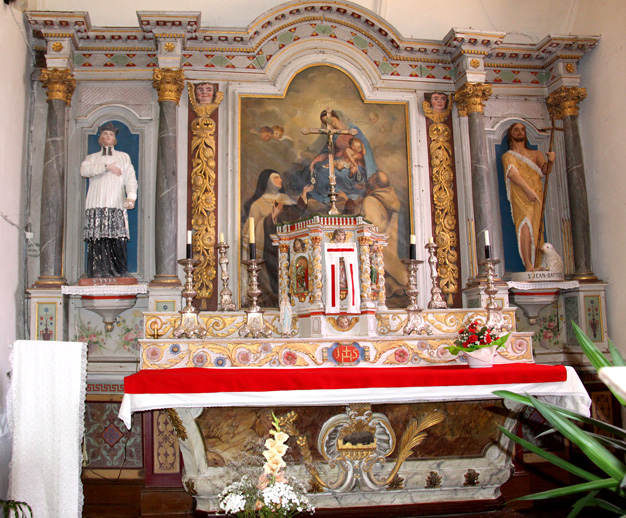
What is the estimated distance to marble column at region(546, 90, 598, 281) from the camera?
24.7ft

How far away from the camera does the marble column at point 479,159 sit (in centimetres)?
741

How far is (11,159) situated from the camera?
6.61 m

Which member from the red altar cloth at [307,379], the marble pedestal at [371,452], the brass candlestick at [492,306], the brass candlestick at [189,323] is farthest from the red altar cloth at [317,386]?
the brass candlestick at [492,306]

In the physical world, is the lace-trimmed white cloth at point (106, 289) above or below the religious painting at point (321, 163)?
below

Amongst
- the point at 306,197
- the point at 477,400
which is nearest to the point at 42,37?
the point at 306,197

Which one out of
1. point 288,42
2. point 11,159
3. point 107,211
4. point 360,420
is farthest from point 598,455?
point 288,42

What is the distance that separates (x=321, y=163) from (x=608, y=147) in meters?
3.44

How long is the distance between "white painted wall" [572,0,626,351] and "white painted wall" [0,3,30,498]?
21.8 ft

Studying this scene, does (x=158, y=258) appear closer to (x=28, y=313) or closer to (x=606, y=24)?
(x=28, y=313)

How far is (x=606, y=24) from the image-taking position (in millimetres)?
7613

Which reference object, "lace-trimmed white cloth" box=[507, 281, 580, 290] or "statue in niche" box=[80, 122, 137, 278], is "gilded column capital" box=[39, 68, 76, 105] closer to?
"statue in niche" box=[80, 122, 137, 278]

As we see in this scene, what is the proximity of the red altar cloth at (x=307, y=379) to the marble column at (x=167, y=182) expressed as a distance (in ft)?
6.36

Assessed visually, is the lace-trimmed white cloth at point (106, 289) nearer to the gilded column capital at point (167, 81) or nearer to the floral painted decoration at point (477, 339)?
the gilded column capital at point (167, 81)

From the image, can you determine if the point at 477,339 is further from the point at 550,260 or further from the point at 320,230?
the point at 550,260
